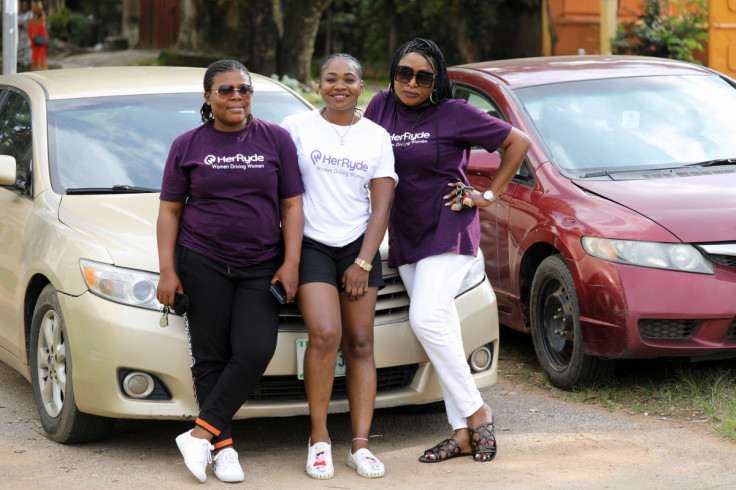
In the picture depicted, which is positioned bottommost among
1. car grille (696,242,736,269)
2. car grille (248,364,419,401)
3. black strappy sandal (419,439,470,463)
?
black strappy sandal (419,439,470,463)

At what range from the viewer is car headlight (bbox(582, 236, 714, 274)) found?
5160 mm

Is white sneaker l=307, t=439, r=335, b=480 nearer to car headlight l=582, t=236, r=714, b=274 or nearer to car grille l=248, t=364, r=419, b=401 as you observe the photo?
car grille l=248, t=364, r=419, b=401

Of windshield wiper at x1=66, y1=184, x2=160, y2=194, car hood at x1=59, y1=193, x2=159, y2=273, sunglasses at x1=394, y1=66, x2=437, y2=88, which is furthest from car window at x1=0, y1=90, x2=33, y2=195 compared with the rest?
sunglasses at x1=394, y1=66, x2=437, y2=88

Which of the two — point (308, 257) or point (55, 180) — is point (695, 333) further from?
point (55, 180)

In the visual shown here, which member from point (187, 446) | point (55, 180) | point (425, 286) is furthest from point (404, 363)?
point (55, 180)

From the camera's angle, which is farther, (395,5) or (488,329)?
(395,5)

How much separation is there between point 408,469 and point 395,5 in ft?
80.0

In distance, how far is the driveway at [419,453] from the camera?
14.2ft

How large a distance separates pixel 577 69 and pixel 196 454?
3784 mm

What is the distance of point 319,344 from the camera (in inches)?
171

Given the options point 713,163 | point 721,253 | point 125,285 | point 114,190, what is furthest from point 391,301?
point 713,163

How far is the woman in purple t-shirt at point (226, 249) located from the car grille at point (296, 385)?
190 mm

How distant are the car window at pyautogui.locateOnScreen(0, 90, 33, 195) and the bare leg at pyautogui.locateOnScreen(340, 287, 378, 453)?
6.29 ft

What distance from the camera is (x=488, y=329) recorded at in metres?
4.92
